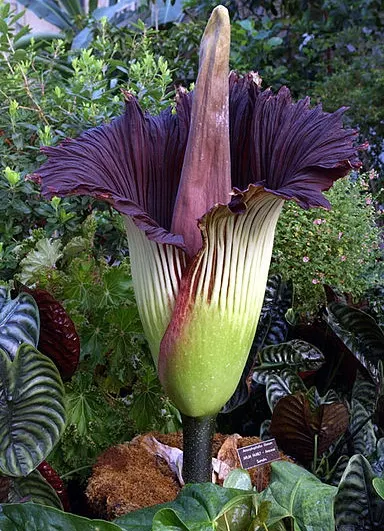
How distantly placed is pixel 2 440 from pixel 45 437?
0.05 metres

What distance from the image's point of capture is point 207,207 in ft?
2.86

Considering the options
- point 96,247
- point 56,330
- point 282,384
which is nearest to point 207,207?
point 56,330

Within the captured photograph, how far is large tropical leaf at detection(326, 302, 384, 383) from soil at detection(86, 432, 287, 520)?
31 centimetres

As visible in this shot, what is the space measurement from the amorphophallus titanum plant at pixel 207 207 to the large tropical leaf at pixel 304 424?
0.23 meters

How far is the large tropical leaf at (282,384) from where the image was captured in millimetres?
1240

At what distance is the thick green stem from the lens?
89 centimetres

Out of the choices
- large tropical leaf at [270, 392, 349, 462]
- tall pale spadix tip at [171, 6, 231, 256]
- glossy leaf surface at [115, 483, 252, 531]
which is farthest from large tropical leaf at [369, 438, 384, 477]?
tall pale spadix tip at [171, 6, 231, 256]

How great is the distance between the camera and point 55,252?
4.45 ft

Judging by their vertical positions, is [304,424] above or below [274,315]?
below

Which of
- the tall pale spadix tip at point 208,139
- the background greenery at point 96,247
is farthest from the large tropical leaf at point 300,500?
the background greenery at point 96,247

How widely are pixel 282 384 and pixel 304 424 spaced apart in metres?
0.17

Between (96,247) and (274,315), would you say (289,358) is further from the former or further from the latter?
(96,247)

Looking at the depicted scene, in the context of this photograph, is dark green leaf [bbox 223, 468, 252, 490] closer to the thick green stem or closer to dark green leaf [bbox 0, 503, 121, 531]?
the thick green stem

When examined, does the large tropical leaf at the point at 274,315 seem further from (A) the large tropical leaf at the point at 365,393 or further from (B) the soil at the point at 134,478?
(B) the soil at the point at 134,478
